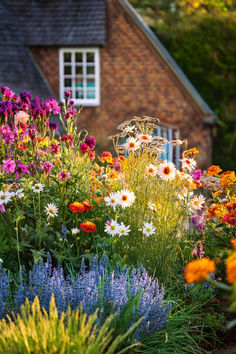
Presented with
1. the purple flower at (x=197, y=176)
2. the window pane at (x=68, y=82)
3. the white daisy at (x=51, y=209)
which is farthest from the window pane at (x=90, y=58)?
the white daisy at (x=51, y=209)

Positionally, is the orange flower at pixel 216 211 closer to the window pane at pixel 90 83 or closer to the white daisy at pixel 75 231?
the white daisy at pixel 75 231

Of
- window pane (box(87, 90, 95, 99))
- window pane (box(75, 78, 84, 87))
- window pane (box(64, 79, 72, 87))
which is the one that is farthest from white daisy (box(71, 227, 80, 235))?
window pane (box(64, 79, 72, 87))

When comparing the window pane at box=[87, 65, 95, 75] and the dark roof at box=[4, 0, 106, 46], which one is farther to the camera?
the window pane at box=[87, 65, 95, 75]

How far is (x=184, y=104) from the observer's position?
15820 millimetres

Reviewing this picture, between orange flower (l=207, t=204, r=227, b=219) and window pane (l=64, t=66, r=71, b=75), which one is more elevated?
window pane (l=64, t=66, r=71, b=75)

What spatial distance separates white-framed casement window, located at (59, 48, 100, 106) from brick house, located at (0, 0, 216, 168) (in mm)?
43

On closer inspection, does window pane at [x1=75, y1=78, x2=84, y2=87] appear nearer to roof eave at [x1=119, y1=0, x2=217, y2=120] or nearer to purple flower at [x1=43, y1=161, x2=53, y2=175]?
roof eave at [x1=119, y1=0, x2=217, y2=120]

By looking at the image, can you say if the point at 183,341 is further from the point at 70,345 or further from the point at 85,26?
the point at 85,26

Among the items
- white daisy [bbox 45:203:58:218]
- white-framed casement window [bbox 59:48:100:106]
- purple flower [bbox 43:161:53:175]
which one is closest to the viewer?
white daisy [bbox 45:203:58:218]

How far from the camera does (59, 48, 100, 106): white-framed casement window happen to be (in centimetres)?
1603

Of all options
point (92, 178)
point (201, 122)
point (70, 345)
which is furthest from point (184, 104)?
point (70, 345)

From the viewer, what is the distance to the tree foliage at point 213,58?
1952 cm

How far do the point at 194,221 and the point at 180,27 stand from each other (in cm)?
1573

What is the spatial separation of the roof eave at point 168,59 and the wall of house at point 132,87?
16 centimetres
